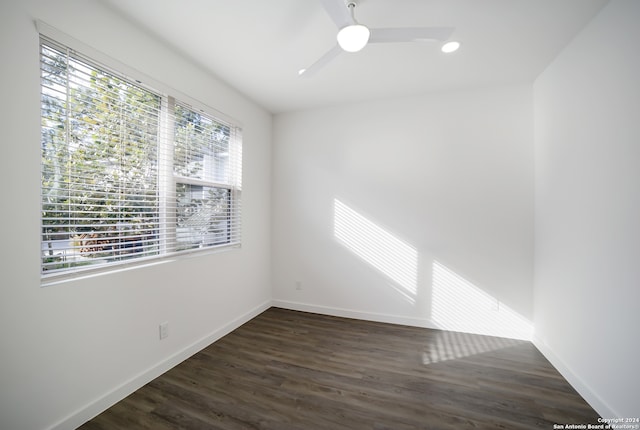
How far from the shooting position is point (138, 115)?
6.50 ft

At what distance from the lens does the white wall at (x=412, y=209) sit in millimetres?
2764

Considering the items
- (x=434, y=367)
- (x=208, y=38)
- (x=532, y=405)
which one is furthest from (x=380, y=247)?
(x=208, y=38)

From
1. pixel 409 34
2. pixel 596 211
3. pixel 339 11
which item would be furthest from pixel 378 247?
pixel 339 11

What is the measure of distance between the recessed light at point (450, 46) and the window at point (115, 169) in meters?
2.13

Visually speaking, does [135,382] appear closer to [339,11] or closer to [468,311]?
[339,11]

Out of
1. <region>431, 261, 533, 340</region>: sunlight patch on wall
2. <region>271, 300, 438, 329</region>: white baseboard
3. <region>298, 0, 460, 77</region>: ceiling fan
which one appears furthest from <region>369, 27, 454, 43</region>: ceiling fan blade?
<region>271, 300, 438, 329</region>: white baseboard

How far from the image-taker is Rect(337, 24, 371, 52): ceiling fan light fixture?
1.51m

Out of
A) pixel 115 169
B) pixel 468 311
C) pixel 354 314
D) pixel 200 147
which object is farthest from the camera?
pixel 354 314

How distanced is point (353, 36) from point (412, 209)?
78.0 inches

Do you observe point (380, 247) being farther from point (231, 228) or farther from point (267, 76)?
point (267, 76)

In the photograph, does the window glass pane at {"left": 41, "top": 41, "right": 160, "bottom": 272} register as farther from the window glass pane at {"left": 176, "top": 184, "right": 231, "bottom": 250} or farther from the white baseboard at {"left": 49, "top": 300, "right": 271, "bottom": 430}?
the white baseboard at {"left": 49, "top": 300, "right": 271, "bottom": 430}

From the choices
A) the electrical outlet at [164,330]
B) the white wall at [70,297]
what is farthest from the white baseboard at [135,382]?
the electrical outlet at [164,330]

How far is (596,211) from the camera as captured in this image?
1.80 m

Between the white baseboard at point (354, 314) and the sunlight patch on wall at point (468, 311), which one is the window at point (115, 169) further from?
the sunlight patch on wall at point (468, 311)
